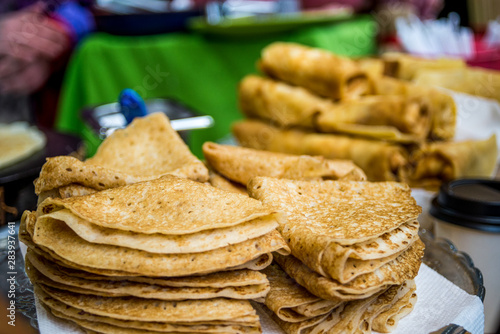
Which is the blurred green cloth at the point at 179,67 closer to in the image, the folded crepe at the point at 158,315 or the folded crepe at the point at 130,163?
the folded crepe at the point at 130,163

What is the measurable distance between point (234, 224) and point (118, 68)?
2.33 m

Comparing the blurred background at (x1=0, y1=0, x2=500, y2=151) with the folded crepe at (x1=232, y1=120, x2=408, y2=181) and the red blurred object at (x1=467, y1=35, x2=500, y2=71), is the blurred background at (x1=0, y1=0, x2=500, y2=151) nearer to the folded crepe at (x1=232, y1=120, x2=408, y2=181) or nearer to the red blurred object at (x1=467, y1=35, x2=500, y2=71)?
the red blurred object at (x1=467, y1=35, x2=500, y2=71)

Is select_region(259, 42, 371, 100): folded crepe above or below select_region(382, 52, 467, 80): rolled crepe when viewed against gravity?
above

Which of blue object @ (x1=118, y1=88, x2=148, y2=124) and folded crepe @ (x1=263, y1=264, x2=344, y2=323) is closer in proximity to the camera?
Answer: folded crepe @ (x1=263, y1=264, x2=344, y2=323)

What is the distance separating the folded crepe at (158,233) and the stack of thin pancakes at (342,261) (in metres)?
0.09

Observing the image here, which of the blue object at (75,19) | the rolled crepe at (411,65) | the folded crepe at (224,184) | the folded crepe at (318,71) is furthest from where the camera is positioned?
the blue object at (75,19)

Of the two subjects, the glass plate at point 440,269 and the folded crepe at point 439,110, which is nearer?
the glass plate at point 440,269

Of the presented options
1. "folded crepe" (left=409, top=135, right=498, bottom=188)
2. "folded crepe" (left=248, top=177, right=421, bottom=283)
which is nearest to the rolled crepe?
"folded crepe" (left=409, top=135, right=498, bottom=188)

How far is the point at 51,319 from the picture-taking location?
1014 millimetres

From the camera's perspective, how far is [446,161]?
6.58 ft

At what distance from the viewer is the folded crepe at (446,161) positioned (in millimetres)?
1995

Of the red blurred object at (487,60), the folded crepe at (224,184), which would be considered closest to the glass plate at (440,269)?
the folded crepe at (224,184)

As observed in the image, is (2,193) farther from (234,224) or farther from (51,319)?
(234,224)

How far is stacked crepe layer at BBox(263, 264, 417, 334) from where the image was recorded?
0.99m
